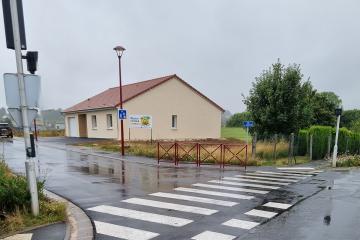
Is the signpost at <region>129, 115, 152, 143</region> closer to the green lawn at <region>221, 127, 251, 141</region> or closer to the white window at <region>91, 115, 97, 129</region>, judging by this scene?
the white window at <region>91, 115, 97, 129</region>

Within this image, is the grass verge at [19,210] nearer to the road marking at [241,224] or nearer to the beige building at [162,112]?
the road marking at [241,224]

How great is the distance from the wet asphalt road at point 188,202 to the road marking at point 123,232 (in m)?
0.06

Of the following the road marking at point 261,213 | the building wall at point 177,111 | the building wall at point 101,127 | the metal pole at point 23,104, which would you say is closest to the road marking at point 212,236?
the road marking at point 261,213

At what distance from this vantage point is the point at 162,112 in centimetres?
3294

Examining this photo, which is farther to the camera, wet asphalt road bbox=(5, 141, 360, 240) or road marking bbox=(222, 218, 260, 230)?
road marking bbox=(222, 218, 260, 230)

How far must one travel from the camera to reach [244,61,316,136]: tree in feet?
61.3

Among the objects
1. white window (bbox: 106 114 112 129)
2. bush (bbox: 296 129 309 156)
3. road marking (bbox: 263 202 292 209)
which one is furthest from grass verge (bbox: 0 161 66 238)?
white window (bbox: 106 114 112 129)

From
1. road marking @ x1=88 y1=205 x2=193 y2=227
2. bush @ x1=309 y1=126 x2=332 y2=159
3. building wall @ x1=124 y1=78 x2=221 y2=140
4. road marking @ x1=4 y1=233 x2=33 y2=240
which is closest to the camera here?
road marking @ x1=4 y1=233 x2=33 y2=240

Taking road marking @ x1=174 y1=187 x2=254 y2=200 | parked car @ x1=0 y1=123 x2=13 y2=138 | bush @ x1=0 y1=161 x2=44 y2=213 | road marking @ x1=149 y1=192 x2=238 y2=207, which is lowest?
parked car @ x1=0 y1=123 x2=13 y2=138

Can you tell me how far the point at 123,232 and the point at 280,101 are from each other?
14278 millimetres

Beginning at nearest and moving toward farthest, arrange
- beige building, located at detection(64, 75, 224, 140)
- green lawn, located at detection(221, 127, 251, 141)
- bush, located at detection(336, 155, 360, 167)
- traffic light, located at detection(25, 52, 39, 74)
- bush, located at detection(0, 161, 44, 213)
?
bush, located at detection(0, 161, 44, 213)
traffic light, located at detection(25, 52, 39, 74)
bush, located at detection(336, 155, 360, 167)
beige building, located at detection(64, 75, 224, 140)
green lawn, located at detection(221, 127, 251, 141)

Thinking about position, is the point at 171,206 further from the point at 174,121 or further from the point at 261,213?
the point at 174,121

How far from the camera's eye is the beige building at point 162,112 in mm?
31344

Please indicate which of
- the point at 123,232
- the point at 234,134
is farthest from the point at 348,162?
the point at 234,134
